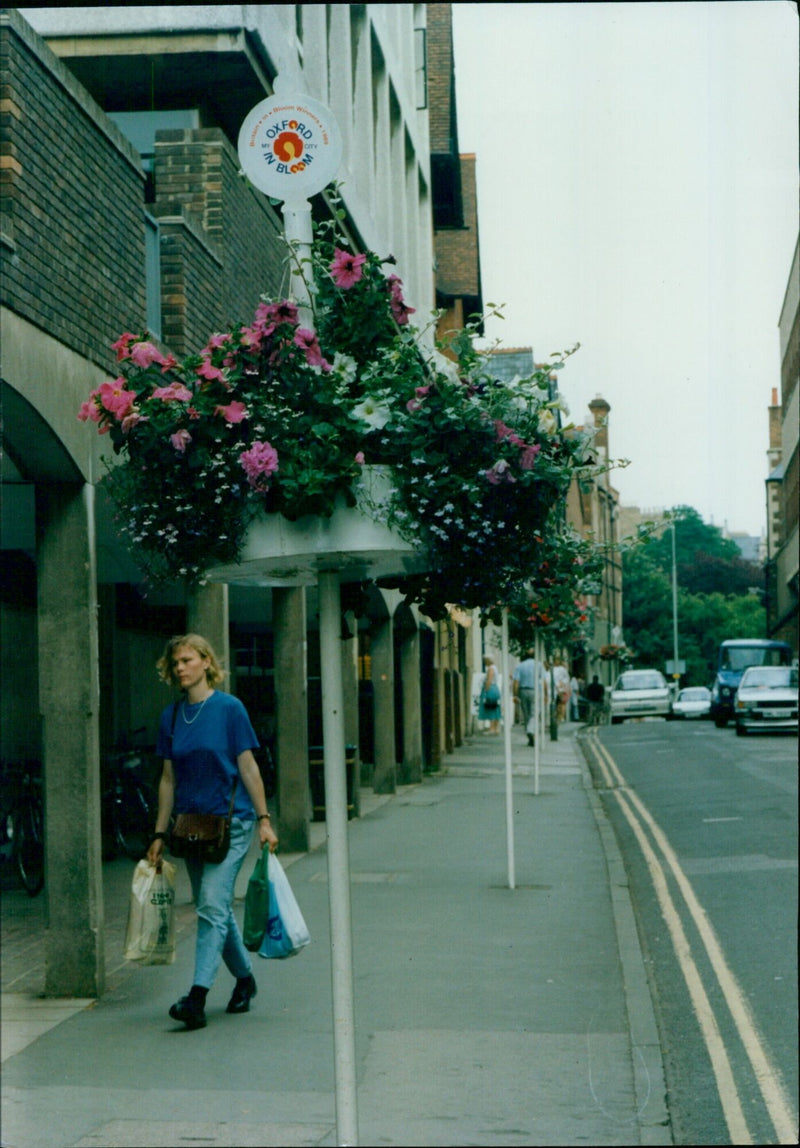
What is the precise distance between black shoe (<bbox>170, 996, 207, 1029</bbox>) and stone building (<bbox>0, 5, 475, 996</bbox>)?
3.21ft

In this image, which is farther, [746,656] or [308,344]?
[746,656]

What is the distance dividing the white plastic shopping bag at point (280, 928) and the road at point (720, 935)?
5.34ft

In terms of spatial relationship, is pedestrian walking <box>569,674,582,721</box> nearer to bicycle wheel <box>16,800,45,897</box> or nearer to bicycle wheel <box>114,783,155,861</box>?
bicycle wheel <box>114,783,155,861</box>

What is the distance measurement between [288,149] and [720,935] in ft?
22.4

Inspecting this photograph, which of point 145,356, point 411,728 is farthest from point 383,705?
→ point 145,356

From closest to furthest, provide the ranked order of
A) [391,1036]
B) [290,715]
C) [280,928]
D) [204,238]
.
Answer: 1. [280,928]
2. [391,1036]
3. [204,238]
4. [290,715]

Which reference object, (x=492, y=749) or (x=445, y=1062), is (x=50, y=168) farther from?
(x=492, y=749)

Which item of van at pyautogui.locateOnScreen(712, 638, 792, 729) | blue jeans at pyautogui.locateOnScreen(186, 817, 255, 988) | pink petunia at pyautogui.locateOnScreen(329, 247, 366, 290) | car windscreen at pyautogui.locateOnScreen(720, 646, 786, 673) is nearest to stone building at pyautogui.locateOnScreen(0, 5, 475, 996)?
pink petunia at pyautogui.locateOnScreen(329, 247, 366, 290)

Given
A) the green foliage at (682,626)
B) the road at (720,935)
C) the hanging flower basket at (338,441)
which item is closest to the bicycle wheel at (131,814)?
the road at (720,935)

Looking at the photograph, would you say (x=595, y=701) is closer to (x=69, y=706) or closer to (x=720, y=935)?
(x=720, y=935)

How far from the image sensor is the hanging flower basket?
4.41 m

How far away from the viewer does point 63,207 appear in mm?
7812

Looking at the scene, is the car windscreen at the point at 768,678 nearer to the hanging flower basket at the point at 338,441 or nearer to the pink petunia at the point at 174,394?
the hanging flower basket at the point at 338,441

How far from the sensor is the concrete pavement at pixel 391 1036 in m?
5.56
